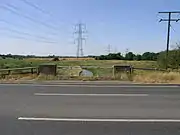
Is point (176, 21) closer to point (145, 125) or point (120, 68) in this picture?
point (120, 68)

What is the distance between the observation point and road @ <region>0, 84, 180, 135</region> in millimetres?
6219

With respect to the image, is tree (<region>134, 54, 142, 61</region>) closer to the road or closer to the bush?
the bush

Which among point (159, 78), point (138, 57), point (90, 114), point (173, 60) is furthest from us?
point (138, 57)

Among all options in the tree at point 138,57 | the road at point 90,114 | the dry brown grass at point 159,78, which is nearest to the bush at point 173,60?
the dry brown grass at point 159,78

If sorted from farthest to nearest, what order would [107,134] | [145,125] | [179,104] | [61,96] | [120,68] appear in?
[120,68], [61,96], [179,104], [145,125], [107,134]

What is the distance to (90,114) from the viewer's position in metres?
7.76

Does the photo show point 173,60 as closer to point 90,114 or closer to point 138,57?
point 90,114

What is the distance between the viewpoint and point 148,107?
879cm

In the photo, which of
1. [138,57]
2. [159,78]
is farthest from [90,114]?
[138,57]

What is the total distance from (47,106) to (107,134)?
3398 mm

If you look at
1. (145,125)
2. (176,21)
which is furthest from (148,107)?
(176,21)

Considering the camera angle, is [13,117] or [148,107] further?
[148,107]

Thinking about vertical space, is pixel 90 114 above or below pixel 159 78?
below

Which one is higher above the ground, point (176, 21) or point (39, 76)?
point (176, 21)
